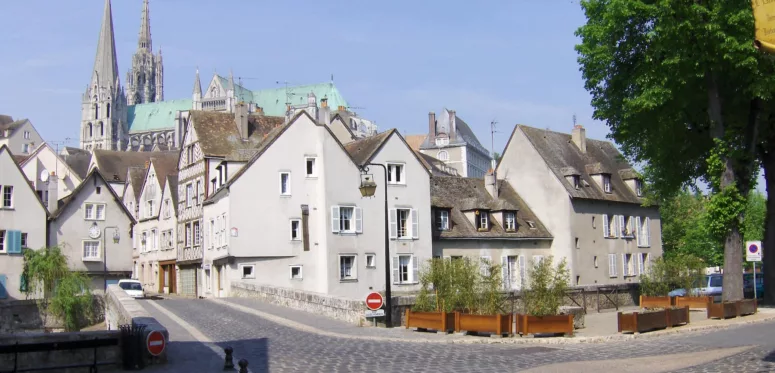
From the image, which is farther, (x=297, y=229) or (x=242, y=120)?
(x=242, y=120)

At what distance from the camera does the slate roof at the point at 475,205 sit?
46312 mm

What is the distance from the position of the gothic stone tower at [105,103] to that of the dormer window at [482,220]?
160431mm

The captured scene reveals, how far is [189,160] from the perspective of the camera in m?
51.8

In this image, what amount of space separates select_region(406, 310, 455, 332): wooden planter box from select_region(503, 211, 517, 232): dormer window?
77.4ft

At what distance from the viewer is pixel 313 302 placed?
95.9 feet

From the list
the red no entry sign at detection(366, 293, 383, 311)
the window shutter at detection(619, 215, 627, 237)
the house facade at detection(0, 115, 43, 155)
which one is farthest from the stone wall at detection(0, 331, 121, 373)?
the house facade at detection(0, 115, 43, 155)

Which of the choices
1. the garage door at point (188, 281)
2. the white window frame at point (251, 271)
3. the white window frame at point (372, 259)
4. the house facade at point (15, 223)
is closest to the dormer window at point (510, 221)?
the white window frame at point (372, 259)

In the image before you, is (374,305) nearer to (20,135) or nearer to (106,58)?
(20,135)

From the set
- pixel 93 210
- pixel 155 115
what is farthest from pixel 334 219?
pixel 155 115

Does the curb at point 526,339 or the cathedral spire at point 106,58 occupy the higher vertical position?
the cathedral spire at point 106,58

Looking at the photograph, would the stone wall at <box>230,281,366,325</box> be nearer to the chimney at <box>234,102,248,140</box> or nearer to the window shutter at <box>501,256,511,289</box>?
A: the chimney at <box>234,102,248,140</box>

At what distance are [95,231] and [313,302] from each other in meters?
33.0

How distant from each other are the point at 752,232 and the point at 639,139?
146ft

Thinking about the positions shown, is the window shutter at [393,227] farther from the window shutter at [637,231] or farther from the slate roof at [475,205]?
the window shutter at [637,231]
